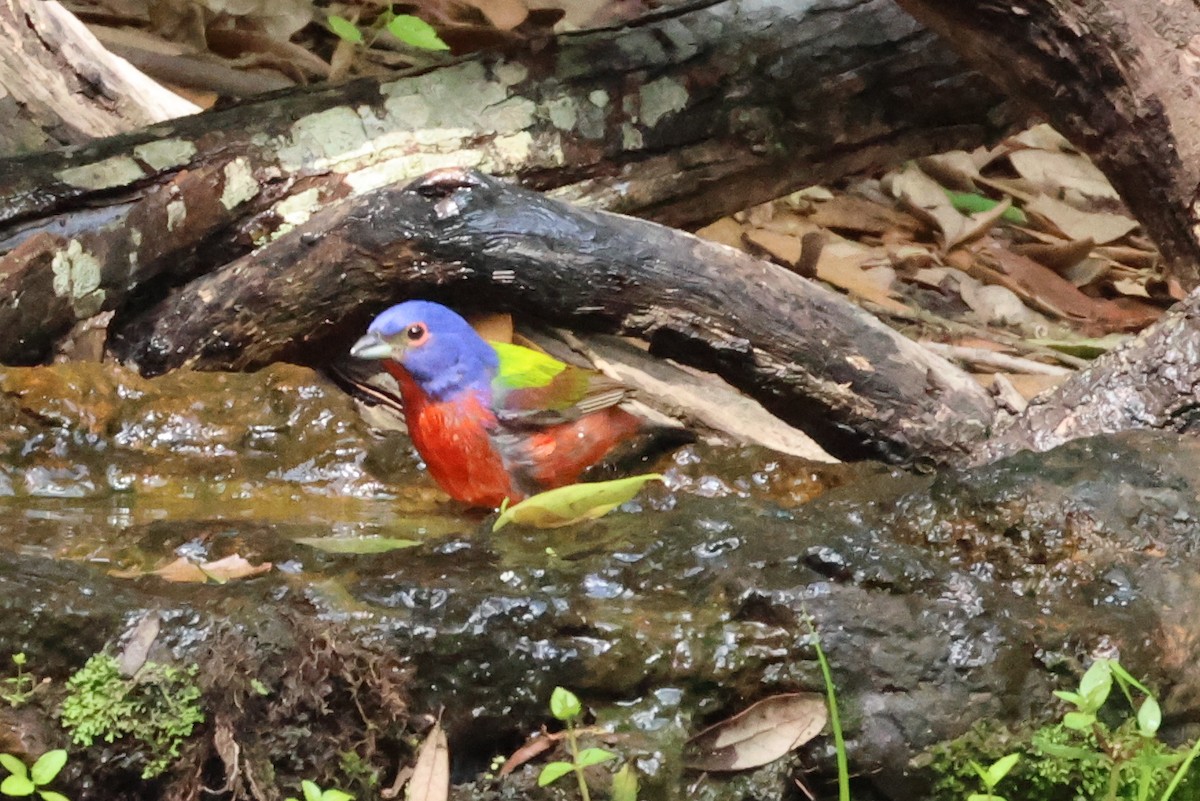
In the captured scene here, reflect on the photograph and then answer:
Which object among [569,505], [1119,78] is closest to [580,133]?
[1119,78]

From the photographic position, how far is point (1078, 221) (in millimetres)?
6758

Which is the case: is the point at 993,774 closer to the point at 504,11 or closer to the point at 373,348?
the point at 373,348

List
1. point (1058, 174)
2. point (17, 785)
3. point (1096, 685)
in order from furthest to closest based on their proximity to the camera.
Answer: point (1058, 174) < point (1096, 685) < point (17, 785)

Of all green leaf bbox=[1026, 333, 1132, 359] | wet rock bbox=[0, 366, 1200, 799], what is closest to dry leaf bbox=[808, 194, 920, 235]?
green leaf bbox=[1026, 333, 1132, 359]

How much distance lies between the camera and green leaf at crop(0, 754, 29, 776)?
1.50 m

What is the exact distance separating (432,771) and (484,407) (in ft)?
4.54

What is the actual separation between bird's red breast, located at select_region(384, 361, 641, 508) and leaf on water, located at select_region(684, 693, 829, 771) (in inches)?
48.3

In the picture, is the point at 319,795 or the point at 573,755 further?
the point at 573,755

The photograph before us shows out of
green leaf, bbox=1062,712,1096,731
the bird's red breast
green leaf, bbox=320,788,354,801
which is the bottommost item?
the bird's red breast

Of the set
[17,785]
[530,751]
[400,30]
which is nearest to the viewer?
[17,785]

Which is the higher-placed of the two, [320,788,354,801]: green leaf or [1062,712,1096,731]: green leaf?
[320,788,354,801]: green leaf

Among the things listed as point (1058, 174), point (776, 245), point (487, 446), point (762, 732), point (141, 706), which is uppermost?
point (141, 706)

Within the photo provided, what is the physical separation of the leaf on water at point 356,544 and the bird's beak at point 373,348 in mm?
700

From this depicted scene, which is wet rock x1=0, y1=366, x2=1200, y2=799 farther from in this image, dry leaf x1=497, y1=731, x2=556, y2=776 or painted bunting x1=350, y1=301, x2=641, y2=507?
painted bunting x1=350, y1=301, x2=641, y2=507
